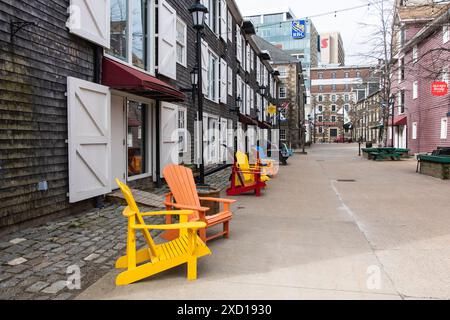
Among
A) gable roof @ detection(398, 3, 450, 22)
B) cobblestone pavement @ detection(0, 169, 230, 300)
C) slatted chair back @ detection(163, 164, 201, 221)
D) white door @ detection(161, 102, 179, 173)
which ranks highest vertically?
gable roof @ detection(398, 3, 450, 22)

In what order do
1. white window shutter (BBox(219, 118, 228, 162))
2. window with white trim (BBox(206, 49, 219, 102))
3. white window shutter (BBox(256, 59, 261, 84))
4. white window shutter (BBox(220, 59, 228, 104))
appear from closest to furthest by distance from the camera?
window with white trim (BBox(206, 49, 219, 102))
white window shutter (BBox(220, 59, 228, 104))
white window shutter (BBox(219, 118, 228, 162))
white window shutter (BBox(256, 59, 261, 84))

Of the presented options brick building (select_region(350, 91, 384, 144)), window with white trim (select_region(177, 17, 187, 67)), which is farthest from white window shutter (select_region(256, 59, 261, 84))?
brick building (select_region(350, 91, 384, 144))

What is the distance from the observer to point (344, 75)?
8988cm

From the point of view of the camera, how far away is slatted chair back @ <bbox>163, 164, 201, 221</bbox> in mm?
5309

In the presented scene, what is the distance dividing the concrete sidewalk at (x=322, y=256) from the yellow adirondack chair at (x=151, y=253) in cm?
12

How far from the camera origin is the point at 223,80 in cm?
1867

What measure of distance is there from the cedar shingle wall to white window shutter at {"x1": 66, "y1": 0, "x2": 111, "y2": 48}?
14cm

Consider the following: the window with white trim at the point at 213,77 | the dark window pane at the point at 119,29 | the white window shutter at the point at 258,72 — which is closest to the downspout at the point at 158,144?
the dark window pane at the point at 119,29

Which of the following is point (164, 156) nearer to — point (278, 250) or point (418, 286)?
point (278, 250)

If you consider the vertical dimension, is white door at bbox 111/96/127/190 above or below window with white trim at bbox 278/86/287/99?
below

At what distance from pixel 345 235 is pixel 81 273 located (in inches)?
144

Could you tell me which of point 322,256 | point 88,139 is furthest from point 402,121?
point 322,256

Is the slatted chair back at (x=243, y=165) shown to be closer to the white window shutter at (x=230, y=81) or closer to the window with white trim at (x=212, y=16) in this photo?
the window with white trim at (x=212, y=16)

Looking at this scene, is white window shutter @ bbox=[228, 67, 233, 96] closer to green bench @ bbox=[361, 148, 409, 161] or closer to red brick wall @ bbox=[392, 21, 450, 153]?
red brick wall @ bbox=[392, 21, 450, 153]
